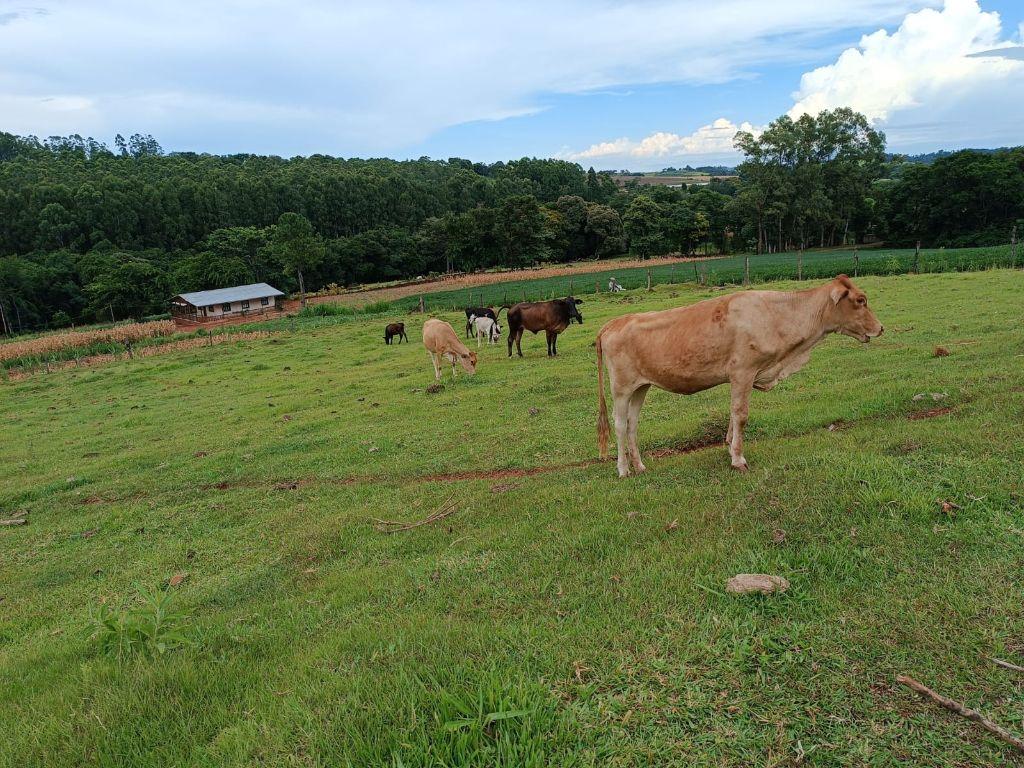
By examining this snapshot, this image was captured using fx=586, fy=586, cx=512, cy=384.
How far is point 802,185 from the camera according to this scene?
74375 mm

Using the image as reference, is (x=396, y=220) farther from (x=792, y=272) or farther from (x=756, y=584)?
(x=756, y=584)

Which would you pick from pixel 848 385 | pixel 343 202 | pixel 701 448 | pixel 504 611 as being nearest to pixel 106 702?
pixel 504 611

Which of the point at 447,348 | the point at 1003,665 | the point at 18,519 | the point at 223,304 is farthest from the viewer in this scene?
the point at 223,304

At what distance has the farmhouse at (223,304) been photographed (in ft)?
225

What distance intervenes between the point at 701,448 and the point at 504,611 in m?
4.73

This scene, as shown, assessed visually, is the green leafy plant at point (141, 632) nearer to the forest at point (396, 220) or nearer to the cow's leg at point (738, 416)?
the cow's leg at point (738, 416)

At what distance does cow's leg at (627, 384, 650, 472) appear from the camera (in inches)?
286

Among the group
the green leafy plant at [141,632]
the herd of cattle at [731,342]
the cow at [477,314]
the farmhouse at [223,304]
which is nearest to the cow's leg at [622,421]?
the herd of cattle at [731,342]

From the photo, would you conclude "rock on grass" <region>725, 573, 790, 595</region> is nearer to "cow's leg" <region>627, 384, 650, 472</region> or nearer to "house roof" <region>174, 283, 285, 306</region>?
"cow's leg" <region>627, 384, 650, 472</region>

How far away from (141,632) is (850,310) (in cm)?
764

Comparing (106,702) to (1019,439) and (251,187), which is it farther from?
(251,187)

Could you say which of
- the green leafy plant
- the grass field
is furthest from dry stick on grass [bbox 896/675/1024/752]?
the green leafy plant

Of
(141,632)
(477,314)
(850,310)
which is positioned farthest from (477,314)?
(141,632)

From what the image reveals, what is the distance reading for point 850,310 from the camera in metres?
6.78
